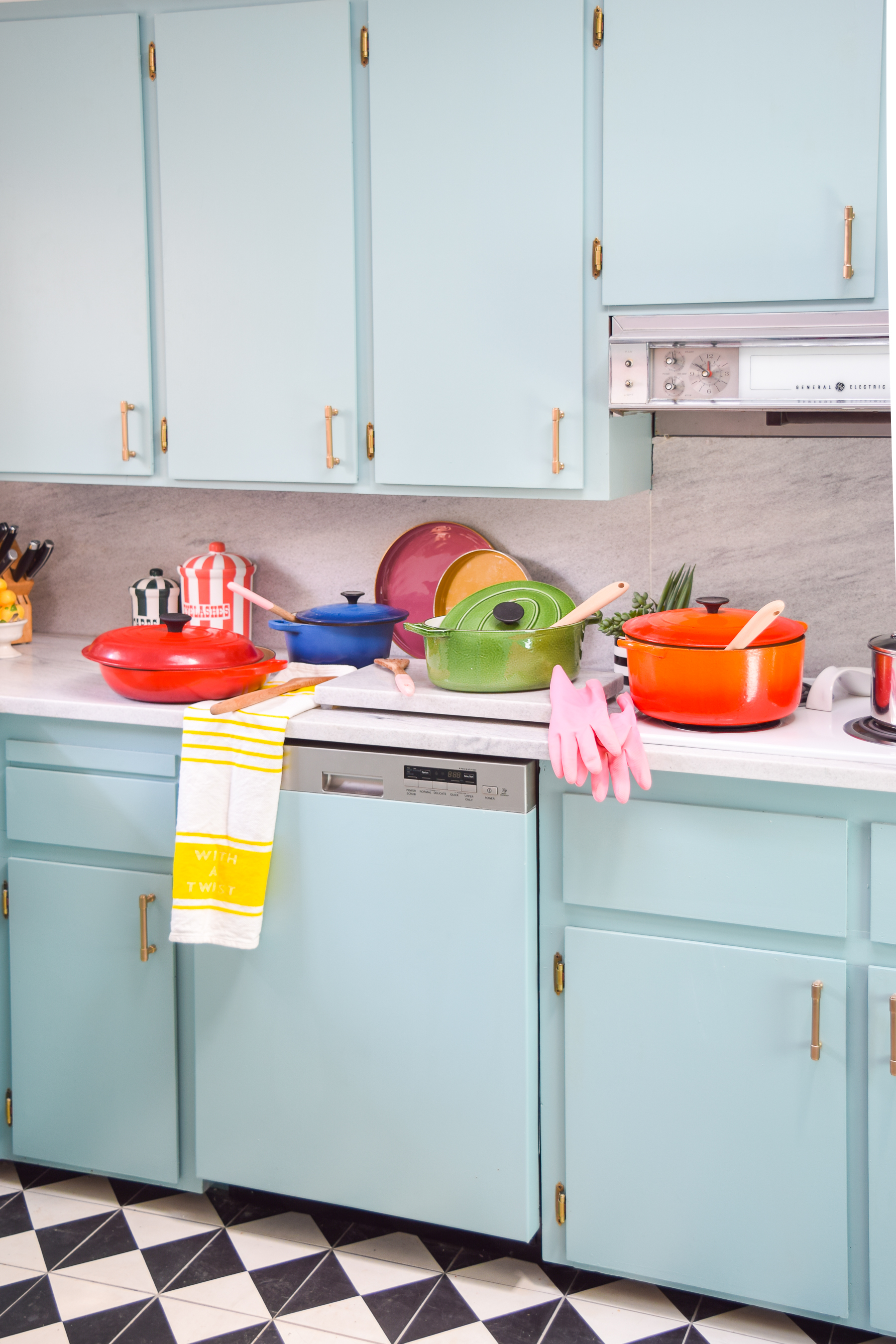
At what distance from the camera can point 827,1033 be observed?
198cm

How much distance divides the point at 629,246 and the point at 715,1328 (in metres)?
1.88

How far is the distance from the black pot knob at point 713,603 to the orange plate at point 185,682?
0.82 meters

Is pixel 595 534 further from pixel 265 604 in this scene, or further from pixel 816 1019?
pixel 816 1019

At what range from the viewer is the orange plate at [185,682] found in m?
2.34

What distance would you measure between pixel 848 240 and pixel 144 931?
1756 millimetres

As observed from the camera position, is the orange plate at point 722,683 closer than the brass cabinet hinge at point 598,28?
Yes

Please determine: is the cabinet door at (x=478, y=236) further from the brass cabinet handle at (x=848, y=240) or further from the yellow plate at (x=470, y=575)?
the brass cabinet handle at (x=848, y=240)

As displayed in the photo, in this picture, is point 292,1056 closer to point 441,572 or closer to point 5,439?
point 441,572

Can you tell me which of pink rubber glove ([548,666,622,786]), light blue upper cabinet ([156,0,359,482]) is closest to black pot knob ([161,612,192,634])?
light blue upper cabinet ([156,0,359,482])

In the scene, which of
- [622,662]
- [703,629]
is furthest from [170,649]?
[703,629]

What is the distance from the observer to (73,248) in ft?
8.72

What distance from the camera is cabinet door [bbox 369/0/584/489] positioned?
227 centimetres

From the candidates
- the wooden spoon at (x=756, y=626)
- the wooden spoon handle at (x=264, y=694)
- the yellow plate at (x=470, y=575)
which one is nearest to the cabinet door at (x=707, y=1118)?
the wooden spoon at (x=756, y=626)

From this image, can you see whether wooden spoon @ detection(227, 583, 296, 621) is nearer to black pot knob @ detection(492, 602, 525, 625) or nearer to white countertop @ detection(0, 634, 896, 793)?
white countertop @ detection(0, 634, 896, 793)
